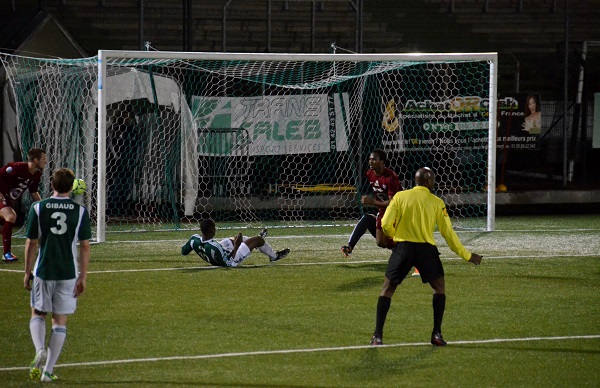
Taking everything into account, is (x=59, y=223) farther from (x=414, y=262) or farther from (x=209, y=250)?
(x=209, y=250)

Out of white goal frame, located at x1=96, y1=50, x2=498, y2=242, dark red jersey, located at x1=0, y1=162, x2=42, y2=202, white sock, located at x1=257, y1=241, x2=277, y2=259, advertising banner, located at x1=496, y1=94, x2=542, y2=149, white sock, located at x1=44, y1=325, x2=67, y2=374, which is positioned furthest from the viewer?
advertising banner, located at x1=496, y1=94, x2=542, y2=149

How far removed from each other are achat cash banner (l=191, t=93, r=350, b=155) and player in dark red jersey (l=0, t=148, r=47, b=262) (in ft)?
20.0

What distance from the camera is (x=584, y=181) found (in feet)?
78.7

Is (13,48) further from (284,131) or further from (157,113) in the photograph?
(284,131)

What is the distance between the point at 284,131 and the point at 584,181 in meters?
7.43

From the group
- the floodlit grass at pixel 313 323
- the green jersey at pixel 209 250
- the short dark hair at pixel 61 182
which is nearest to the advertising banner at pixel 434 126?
the floodlit grass at pixel 313 323

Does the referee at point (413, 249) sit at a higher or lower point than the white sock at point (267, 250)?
higher

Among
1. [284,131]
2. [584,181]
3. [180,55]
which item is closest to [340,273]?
[180,55]

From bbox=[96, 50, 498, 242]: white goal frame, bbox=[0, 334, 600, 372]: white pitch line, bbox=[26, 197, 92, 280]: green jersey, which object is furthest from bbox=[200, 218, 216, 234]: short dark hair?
bbox=[26, 197, 92, 280]: green jersey

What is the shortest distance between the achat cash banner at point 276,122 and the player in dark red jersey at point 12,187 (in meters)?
6.11

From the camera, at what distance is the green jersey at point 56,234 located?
25.8ft

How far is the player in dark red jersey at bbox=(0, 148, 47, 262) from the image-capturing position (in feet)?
49.0

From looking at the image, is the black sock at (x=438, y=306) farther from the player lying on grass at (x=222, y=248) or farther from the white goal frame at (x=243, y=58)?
the white goal frame at (x=243, y=58)

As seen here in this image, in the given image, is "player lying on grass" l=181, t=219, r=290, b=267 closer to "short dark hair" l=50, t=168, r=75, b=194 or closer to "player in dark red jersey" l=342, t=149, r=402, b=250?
"player in dark red jersey" l=342, t=149, r=402, b=250
